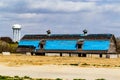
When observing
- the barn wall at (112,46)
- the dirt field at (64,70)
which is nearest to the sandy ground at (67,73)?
the dirt field at (64,70)

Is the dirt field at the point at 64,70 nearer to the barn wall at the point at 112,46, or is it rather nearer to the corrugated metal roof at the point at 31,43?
the barn wall at the point at 112,46

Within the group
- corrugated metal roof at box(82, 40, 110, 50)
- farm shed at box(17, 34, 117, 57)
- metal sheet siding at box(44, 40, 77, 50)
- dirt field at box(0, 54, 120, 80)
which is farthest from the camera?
metal sheet siding at box(44, 40, 77, 50)

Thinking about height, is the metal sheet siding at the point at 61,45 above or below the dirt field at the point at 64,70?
above

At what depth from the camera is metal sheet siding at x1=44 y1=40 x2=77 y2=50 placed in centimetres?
9356

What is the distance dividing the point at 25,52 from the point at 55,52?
11.4 m

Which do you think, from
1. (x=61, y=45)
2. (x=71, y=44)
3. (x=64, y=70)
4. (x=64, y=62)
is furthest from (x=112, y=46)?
(x=64, y=70)

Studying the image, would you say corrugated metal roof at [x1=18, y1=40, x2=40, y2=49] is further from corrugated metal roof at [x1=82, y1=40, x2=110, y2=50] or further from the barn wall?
the barn wall

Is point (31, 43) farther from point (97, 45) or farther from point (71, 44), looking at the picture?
point (97, 45)

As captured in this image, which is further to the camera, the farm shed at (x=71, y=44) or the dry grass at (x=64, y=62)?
the farm shed at (x=71, y=44)

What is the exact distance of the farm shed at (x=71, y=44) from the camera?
3521 inches

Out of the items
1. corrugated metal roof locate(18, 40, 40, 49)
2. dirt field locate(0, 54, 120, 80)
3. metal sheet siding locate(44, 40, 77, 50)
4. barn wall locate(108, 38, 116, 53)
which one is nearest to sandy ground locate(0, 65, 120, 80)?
dirt field locate(0, 54, 120, 80)

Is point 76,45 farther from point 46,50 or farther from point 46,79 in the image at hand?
point 46,79

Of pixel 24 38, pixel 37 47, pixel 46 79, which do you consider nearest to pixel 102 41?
pixel 37 47

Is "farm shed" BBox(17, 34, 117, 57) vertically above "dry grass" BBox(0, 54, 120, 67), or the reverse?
"farm shed" BBox(17, 34, 117, 57)
